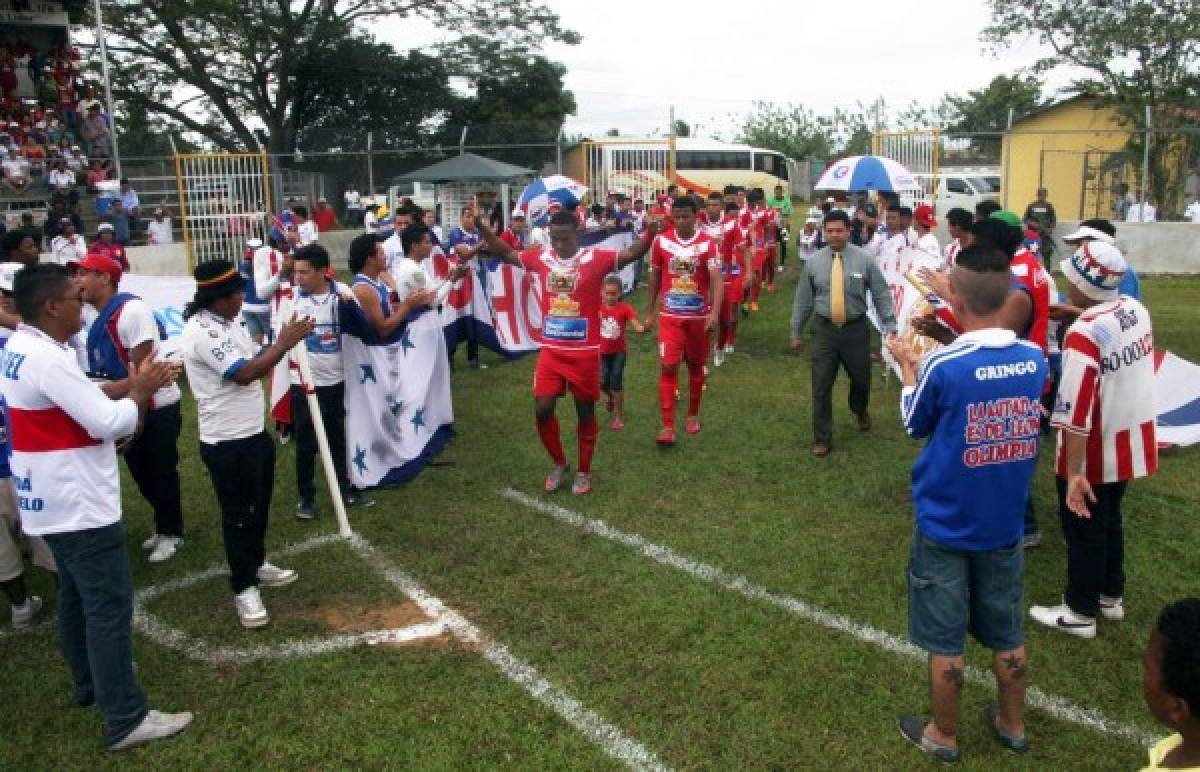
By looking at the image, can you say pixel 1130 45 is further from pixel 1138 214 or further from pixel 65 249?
pixel 65 249

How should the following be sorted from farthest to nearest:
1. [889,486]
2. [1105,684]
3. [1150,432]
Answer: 1. [889,486]
2. [1150,432]
3. [1105,684]

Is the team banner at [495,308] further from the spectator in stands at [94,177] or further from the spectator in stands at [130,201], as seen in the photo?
the spectator in stands at [94,177]

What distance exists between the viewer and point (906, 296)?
28.5 feet

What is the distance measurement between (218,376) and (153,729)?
1799 millimetres

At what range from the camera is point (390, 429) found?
720 centimetres

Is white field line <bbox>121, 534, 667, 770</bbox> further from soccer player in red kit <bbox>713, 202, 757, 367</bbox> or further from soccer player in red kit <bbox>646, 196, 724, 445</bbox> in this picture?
soccer player in red kit <bbox>713, 202, 757, 367</bbox>

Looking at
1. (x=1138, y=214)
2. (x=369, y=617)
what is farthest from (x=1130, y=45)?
(x=369, y=617)

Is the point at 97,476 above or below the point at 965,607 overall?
above

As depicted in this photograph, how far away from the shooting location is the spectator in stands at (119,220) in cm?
1861

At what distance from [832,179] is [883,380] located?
18.1 feet

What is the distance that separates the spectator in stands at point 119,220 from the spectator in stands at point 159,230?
0.44 metres

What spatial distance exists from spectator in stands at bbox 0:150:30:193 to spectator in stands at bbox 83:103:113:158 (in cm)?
362

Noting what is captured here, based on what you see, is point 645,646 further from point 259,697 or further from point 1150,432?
point 1150,432

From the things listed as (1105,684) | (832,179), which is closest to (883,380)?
(832,179)
